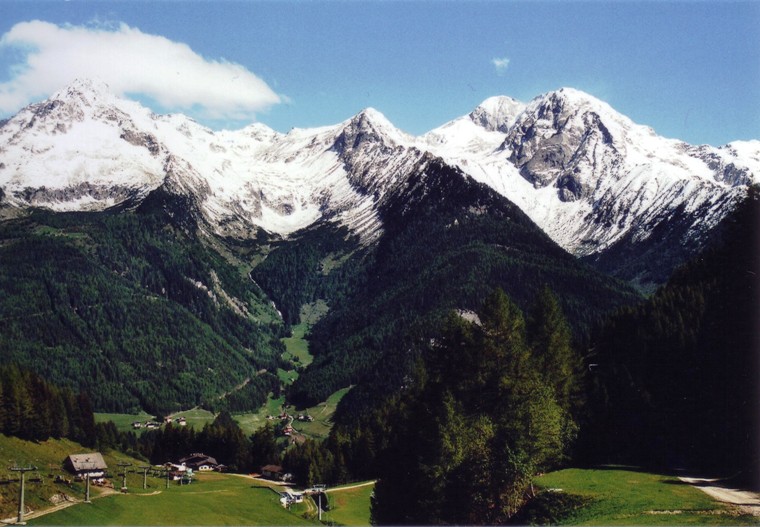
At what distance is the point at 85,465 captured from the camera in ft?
400

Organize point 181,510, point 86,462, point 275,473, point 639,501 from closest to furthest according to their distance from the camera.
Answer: point 639,501 < point 181,510 < point 86,462 < point 275,473

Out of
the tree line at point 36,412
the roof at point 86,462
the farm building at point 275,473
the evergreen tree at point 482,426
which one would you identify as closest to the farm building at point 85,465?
the roof at point 86,462

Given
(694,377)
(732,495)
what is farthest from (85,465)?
(732,495)

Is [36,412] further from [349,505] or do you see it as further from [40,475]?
[349,505]

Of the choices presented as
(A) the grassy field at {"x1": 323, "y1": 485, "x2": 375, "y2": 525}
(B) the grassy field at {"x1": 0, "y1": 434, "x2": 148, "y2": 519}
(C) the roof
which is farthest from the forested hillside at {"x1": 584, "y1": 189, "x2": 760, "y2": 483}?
(C) the roof

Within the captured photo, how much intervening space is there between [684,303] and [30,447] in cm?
10698

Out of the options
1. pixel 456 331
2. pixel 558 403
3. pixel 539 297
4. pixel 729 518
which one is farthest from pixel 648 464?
pixel 729 518

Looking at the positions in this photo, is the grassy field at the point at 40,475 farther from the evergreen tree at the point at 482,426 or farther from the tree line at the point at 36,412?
the evergreen tree at the point at 482,426

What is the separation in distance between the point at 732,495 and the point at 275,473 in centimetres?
14196

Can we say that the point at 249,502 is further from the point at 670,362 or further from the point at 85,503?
the point at 670,362

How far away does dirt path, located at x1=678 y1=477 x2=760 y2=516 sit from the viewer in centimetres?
5667

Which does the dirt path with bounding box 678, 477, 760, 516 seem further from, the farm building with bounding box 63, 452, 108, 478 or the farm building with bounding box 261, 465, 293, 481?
the farm building with bounding box 261, 465, 293, 481

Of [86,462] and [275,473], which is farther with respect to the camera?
[275,473]

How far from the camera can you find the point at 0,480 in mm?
84438
